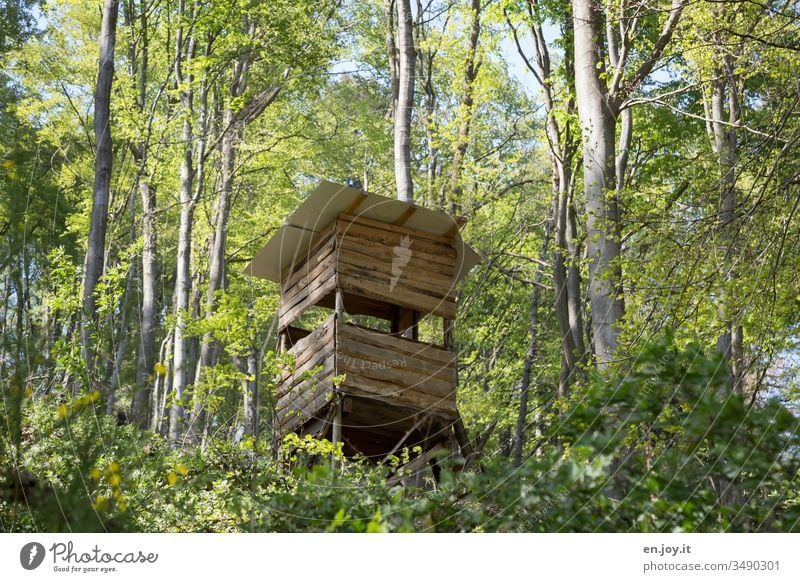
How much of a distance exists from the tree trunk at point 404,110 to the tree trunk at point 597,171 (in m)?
2.19

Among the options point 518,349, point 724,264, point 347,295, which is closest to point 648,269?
point 724,264

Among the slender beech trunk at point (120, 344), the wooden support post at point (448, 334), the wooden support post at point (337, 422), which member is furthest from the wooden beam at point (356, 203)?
the slender beech trunk at point (120, 344)

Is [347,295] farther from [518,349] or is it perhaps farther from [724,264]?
[518,349]

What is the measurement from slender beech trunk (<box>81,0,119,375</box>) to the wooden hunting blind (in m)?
1.59

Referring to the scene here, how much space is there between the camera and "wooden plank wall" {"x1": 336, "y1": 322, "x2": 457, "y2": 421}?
8570 mm

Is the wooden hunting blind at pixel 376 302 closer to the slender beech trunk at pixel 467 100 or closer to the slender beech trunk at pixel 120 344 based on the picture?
the slender beech trunk at pixel 120 344

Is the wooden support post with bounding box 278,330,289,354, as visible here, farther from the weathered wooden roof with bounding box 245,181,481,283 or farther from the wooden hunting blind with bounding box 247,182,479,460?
the weathered wooden roof with bounding box 245,181,481,283

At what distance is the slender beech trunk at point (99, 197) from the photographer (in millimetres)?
7453

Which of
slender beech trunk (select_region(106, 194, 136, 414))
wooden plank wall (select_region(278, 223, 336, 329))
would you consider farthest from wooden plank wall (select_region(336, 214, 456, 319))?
slender beech trunk (select_region(106, 194, 136, 414))

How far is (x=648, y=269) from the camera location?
6.35 metres

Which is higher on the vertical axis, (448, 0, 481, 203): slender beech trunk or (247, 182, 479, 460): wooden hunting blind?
(448, 0, 481, 203): slender beech trunk

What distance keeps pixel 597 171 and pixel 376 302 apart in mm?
2466
